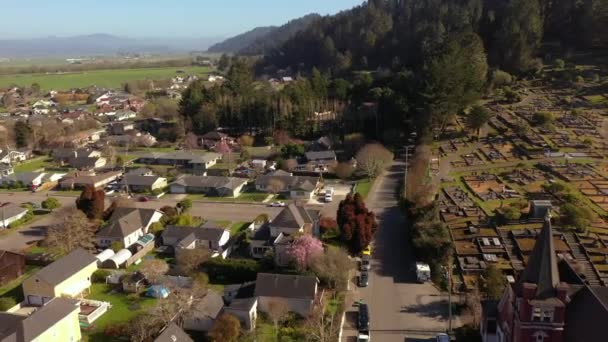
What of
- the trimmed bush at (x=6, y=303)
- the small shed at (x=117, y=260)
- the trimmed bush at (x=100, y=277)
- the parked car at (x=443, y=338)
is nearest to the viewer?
the parked car at (x=443, y=338)

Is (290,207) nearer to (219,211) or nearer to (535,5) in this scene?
(219,211)

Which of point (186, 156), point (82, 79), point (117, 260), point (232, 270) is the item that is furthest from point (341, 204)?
point (82, 79)

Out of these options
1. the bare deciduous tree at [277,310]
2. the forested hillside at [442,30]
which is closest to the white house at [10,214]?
the bare deciduous tree at [277,310]

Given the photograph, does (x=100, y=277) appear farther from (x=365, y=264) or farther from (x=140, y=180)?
(x=140, y=180)

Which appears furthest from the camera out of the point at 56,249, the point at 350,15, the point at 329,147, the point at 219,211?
the point at 350,15

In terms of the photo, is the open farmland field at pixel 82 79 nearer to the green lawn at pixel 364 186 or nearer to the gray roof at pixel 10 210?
the gray roof at pixel 10 210

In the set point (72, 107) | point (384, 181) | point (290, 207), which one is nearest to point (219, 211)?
point (290, 207)

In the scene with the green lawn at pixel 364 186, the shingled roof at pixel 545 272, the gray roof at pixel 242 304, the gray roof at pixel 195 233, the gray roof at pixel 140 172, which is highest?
the shingled roof at pixel 545 272
